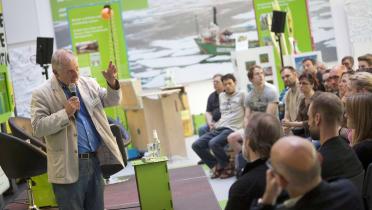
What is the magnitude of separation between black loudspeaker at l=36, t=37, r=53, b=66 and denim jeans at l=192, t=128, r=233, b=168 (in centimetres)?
227

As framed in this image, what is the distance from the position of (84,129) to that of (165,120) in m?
4.84

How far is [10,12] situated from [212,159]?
15.0 ft

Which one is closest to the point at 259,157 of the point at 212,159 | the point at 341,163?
the point at 341,163

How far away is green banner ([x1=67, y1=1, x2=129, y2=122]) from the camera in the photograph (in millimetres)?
9719

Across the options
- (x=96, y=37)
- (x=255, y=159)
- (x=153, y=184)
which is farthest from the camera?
(x=96, y=37)

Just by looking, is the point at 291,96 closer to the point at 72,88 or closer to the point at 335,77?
the point at 335,77

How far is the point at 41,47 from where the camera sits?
278 inches

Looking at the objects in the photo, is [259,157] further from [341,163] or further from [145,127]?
[145,127]

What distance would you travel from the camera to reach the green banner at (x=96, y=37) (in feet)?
31.9

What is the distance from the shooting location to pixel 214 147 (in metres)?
6.75

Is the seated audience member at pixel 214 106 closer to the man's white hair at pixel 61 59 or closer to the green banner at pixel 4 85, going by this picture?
the green banner at pixel 4 85

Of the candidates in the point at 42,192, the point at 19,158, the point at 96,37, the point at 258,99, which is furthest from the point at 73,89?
the point at 96,37

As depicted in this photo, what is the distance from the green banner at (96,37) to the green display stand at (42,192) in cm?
381

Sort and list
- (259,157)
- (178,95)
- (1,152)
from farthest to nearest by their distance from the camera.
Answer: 1. (178,95)
2. (1,152)
3. (259,157)
